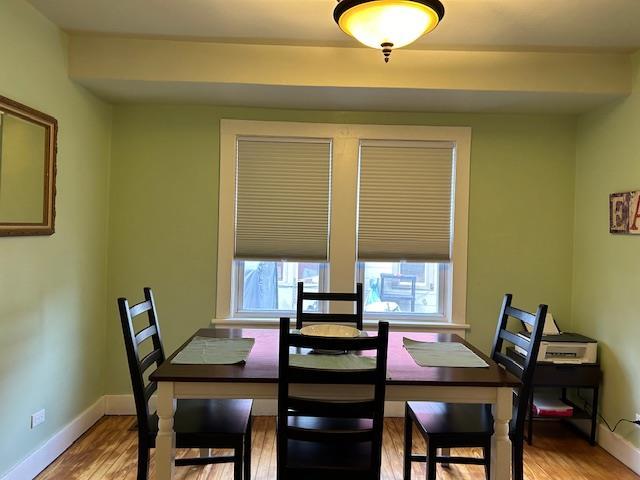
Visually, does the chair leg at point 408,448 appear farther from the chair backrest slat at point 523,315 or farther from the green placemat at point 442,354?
the chair backrest slat at point 523,315

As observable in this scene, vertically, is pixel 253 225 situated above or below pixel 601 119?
below

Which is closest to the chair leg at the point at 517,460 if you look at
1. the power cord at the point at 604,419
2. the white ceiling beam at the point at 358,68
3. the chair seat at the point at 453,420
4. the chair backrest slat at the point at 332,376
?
the chair seat at the point at 453,420

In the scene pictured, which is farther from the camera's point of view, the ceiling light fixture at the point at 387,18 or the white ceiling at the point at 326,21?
the white ceiling at the point at 326,21

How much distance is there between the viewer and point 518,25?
8.13 feet

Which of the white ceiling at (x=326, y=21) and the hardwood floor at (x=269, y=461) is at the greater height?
the white ceiling at (x=326, y=21)

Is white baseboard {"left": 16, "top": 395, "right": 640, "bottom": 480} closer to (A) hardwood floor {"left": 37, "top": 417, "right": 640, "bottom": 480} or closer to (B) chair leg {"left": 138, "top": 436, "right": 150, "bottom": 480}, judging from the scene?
(A) hardwood floor {"left": 37, "top": 417, "right": 640, "bottom": 480}

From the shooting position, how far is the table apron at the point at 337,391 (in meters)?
1.85

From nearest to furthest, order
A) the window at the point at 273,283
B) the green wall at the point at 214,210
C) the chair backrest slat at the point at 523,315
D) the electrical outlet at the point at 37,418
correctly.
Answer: the chair backrest slat at the point at 523,315 < the electrical outlet at the point at 37,418 < the green wall at the point at 214,210 < the window at the point at 273,283

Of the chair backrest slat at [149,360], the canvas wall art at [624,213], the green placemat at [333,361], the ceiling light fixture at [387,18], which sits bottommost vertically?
the chair backrest slat at [149,360]

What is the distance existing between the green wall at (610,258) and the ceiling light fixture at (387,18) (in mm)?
1813

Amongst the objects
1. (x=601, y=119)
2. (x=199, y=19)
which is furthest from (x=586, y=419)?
(x=199, y=19)

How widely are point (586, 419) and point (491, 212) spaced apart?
1532mm

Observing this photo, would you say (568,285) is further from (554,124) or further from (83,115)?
(83,115)

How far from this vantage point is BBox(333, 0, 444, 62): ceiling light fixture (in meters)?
1.71
